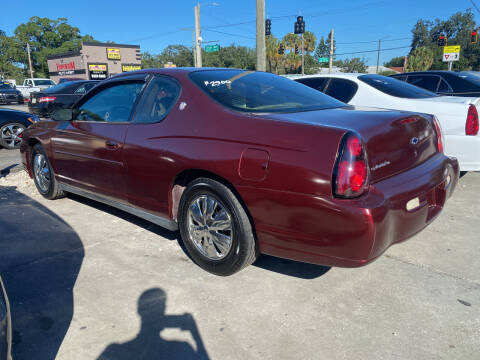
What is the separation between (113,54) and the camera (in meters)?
48.4

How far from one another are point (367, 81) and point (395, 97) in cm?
58

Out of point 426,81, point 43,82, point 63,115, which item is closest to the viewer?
point 63,115

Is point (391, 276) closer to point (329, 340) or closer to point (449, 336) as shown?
point (449, 336)

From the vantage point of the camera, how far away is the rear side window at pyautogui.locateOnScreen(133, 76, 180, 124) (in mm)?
3160

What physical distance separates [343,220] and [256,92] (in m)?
1.47

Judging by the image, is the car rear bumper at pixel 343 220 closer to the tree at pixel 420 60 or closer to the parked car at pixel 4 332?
the parked car at pixel 4 332

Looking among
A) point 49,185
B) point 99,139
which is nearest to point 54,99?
point 49,185

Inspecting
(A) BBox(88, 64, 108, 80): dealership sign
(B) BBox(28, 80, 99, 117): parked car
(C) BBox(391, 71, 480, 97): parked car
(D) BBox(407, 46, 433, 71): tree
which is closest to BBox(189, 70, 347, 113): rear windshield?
(C) BBox(391, 71, 480, 97): parked car

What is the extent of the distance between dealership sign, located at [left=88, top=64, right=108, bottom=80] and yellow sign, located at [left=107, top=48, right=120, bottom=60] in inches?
50.3

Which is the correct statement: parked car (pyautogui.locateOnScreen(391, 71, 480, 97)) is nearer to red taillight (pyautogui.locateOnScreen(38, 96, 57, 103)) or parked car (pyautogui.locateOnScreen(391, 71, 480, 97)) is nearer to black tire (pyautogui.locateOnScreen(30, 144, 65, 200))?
black tire (pyautogui.locateOnScreen(30, 144, 65, 200))

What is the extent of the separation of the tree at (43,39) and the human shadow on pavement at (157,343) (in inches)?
3110

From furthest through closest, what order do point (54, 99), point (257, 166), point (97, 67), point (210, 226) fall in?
point (97, 67), point (54, 99), point (210, 226), point (257, 166)

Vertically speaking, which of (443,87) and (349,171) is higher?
(443,87)

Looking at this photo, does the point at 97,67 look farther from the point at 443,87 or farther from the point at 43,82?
the point at 443,87
